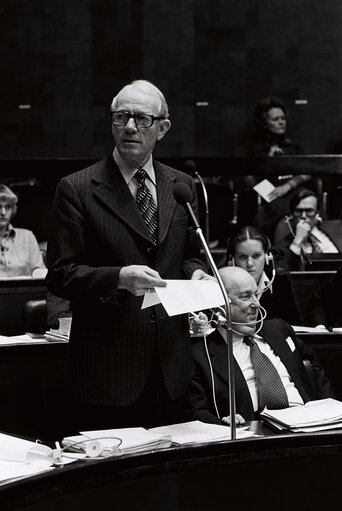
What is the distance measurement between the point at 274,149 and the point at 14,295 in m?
2.72

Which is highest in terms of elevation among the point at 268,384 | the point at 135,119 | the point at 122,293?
the point at 135,119

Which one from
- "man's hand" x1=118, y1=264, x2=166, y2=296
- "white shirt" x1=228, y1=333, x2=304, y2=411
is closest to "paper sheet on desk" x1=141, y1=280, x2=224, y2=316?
"man's hand" x1=118, y1=264, x2=166, y2=296

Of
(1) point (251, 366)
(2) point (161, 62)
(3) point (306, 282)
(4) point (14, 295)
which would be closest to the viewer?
Result: (1) point (251, 366)

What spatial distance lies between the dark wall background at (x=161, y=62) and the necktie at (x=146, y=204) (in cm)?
520

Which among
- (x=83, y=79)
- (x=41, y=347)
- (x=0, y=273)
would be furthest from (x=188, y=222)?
(x=83, y=79)

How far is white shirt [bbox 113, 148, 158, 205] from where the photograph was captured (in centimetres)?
239

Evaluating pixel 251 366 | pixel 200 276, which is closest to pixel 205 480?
pixel 200 276

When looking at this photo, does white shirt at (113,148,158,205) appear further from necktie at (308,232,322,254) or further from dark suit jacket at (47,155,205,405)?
necktie at (308,232,322,254)

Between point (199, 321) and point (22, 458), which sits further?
point (199, 321)

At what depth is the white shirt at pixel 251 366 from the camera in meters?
2.92

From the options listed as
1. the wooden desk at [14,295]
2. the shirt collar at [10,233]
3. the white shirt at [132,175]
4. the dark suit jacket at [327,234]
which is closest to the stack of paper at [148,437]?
the white shirt at [132,175]

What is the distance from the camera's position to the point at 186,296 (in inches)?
81.5

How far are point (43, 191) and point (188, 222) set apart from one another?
156 inches

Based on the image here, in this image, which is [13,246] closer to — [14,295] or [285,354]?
[14,295]
